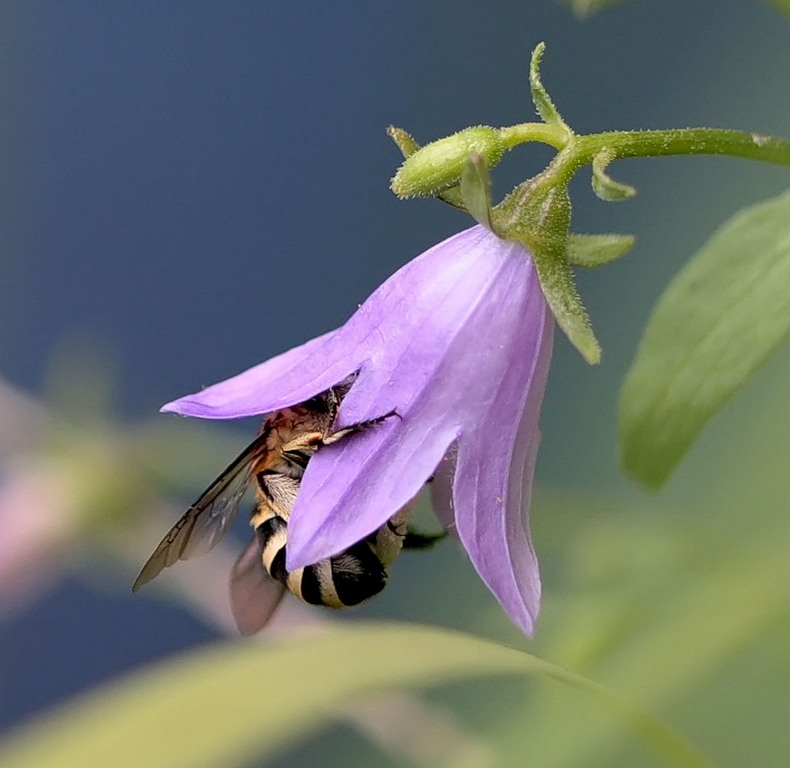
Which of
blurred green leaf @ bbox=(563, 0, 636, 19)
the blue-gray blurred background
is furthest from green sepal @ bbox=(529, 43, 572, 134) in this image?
the blue-gray blurred background

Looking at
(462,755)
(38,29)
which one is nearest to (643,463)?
(462,755)

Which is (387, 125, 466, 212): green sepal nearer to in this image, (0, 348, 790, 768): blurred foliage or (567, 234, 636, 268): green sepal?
(567, 234, 636, 268): green sepal

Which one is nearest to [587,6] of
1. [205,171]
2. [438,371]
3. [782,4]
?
[782,4]

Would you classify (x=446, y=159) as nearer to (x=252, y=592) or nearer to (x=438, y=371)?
(x=438, y=371)

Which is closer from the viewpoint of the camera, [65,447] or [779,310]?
[779,310]

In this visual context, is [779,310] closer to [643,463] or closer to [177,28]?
[643,463]
